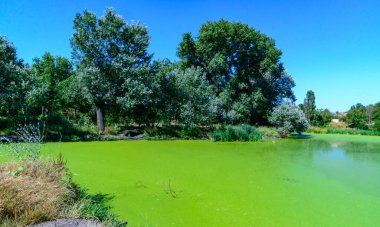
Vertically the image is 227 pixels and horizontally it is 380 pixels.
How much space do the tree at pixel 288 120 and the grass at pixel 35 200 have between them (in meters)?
16.5

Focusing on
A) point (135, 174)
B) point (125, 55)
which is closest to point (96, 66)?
point (125, 55)

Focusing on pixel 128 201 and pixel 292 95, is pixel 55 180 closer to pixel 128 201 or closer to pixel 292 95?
pixel 128 201

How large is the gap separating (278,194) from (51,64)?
980 inches

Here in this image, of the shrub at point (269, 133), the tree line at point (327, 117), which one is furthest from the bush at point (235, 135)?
the tree line at point (327, 117)

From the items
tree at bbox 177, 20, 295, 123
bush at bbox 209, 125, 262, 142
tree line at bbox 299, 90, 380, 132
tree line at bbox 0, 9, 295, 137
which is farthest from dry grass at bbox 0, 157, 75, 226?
tree line at bbox 299, 90, 380, 132

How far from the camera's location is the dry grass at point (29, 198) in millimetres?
2705

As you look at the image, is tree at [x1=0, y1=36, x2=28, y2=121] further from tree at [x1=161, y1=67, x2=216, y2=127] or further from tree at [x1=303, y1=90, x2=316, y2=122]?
tree at [x1=303, y1=90, x2=316, y2=122]

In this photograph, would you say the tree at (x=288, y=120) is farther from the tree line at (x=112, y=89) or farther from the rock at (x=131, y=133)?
the rock at (x=131, y=133)

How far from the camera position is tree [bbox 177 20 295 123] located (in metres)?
22.7

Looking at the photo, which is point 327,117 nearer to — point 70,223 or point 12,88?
point 12,88

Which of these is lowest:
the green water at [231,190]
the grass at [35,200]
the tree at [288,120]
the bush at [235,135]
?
the green water at [231,190]

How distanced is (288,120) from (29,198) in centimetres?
1742

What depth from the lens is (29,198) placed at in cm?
291

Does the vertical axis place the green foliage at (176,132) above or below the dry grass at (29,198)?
above
